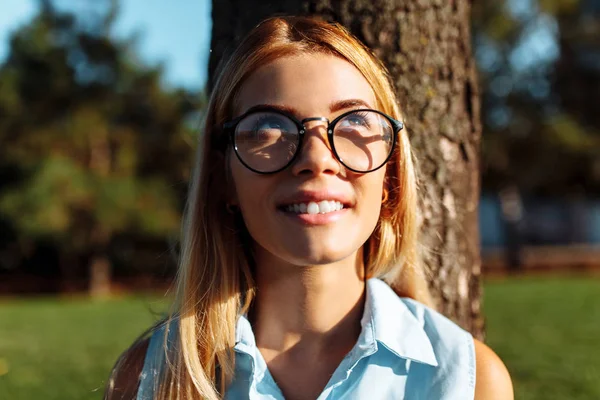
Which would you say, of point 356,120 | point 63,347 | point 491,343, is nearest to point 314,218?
point 356,120

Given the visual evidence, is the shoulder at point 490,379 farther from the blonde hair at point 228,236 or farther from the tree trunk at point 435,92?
the tree trunk at point 435,92

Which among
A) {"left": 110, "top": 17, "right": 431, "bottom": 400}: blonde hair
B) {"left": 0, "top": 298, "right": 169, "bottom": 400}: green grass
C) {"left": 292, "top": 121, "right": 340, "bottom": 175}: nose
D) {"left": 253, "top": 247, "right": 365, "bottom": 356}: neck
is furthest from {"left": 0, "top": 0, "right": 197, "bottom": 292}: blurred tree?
{"left": 292, "top": 121, "right": 340, "bottom": 175}: nose

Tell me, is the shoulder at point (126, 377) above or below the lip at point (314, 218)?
below

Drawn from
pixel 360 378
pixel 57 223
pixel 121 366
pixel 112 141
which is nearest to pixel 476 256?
pixel 360 378

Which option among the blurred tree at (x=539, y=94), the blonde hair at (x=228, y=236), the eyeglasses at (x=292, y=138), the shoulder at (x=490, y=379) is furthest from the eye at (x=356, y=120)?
the blurred tree at (x=539, y=94)

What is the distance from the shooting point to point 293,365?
1768mm

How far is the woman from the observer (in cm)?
164

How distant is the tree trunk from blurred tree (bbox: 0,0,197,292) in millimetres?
17081

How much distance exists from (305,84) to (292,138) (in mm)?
132

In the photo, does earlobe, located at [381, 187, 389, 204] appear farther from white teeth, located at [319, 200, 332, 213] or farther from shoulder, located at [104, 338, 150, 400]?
shoulder, located at [104, 338, 150, 400]

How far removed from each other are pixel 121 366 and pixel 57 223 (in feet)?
59.6

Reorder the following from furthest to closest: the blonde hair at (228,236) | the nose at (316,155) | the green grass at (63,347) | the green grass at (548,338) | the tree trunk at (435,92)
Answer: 1. the green grass at (63,347)
2. the green grass at (548,338)
3. the tree trunk at (435,92)
4. the blonde hair at (228,236)
5. the nose at (316,155)

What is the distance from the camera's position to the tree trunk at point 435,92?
2264mm

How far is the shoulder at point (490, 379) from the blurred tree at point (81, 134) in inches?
705
